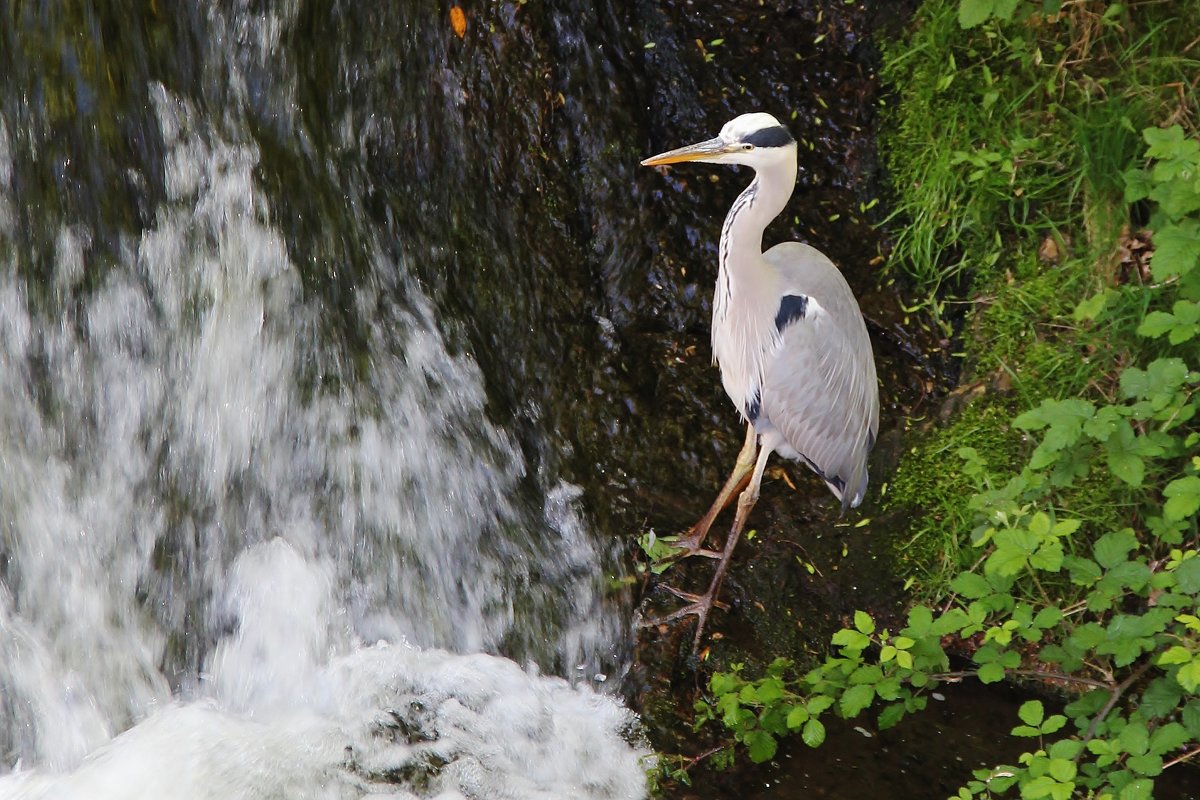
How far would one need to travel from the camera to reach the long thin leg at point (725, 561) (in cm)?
309

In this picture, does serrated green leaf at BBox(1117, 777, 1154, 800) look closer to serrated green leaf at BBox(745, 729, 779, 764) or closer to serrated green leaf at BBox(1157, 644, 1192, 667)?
serrated green leaf at BBox(1157, 644, 1192, 667)

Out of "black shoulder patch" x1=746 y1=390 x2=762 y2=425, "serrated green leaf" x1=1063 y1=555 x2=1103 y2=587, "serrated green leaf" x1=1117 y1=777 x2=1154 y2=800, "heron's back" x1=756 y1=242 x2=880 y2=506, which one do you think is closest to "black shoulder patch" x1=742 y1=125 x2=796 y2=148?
"heron's back" x1=756 y1=242 x2=880 y2=506

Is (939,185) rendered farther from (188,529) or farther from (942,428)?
(188,529)

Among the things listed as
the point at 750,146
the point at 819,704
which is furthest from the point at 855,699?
the point at 750,146

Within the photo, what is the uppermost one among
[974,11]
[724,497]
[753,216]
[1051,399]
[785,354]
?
[974,11]

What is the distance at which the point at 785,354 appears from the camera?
3.09m

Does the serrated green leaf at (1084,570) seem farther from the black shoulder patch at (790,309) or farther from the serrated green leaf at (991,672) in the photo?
the black shoulder patch at (790,309)

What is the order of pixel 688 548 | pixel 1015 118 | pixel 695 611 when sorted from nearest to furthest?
pixel 695 611 → pixel 688 548 → pixel 1015 118

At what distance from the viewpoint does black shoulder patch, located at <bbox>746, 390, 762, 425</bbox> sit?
3143 millimetres

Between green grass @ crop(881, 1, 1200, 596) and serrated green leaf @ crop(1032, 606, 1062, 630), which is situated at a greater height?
green grass @ crop(881, 1, 1200, 596)

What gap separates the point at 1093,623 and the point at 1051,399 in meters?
0.59

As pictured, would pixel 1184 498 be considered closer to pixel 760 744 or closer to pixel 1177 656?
pixel 1177 656

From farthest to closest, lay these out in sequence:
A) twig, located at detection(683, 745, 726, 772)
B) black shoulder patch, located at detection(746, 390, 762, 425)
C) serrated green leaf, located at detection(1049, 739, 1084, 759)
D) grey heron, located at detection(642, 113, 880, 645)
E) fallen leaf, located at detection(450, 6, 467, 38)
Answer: fallen leaf, located at detection(450, 6, 467, 38), black shoulder patch, located at detection(746, 390, 762, 425), grey heron, located at detection(642, 113, 880, 645), twig, located at detection(683, 745, 726, 772), serrated green leaf, located at detection(1049, 739, 1084, 759)

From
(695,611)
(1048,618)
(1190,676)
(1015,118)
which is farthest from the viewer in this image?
(1015,118)
